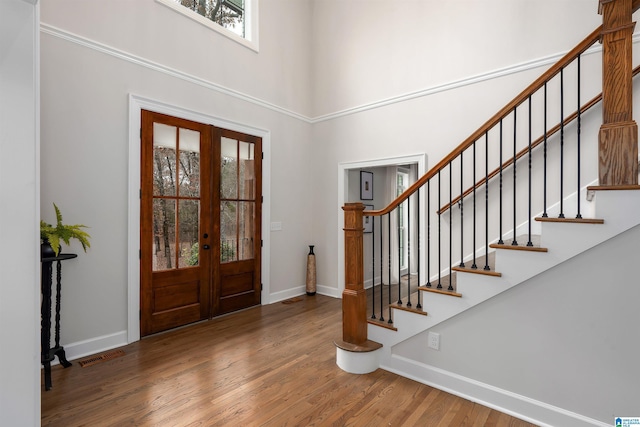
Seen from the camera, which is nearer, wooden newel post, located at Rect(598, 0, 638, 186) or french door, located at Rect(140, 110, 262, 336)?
wooden newel post, located at Rect(598, 0, 638, 186)

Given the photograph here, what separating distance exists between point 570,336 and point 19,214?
3.15 metres

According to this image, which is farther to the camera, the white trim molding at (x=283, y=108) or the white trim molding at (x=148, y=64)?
the white trim molding at (x=283, y=108)

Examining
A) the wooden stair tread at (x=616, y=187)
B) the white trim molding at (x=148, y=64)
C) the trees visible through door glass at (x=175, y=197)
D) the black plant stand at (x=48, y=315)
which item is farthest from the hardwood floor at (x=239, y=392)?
the white trim molding at (x=148, y=64)

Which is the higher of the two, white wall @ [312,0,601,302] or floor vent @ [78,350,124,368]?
white wall @ [312,0,601,302]

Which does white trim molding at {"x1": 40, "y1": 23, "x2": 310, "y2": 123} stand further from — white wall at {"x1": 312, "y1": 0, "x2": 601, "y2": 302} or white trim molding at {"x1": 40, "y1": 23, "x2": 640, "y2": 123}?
white wall at {"x1": 312, "y1": 0, "x2": 601, "y2": 302}

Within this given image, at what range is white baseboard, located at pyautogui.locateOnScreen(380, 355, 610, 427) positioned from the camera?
77.5 inches

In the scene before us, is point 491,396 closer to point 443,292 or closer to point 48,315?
point 443,292

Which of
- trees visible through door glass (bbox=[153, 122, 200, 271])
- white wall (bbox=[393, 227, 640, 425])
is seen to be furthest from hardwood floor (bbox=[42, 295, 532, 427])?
trees visible through door glass (bbox=[153, 122, 200, 271])

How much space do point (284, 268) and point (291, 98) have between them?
2595mm

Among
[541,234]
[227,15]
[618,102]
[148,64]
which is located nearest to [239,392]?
[541,234]

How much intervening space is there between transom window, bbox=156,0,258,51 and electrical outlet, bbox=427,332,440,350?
13.4 feet

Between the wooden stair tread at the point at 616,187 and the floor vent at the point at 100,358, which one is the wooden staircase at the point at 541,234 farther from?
the floor vent at the point at 100,358

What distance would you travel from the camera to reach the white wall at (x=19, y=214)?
160 centimetres

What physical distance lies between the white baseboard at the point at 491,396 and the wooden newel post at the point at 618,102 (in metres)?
1.41
